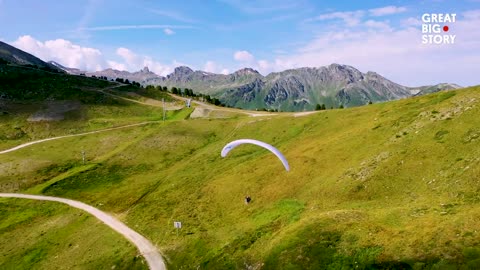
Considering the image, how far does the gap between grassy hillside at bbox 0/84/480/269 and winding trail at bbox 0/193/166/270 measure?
4.30 feet

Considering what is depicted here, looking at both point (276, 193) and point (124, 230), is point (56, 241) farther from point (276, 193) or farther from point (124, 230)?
point (276, 193)

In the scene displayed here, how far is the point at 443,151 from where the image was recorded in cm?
4747

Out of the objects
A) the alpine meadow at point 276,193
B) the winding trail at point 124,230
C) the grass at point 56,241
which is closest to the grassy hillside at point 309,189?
the alpine meadow at point 276,193

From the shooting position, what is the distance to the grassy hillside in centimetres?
3375

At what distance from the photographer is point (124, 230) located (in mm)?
57375

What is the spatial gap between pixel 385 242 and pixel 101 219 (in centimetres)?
4708

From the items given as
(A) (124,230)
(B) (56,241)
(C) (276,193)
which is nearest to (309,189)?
(C) (276,193)

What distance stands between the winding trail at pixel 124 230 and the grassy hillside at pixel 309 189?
1311 millimetres

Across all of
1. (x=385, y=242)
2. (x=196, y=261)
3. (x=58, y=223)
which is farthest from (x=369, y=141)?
(x=58, y=223)

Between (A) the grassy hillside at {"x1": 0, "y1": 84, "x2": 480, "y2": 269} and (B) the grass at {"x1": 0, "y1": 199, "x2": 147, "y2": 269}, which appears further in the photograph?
(B) the grass at {"x1": 0, "y1": 199, "x2": 147, "y2": 269}

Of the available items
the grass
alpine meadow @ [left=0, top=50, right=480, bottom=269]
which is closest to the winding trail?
the grass

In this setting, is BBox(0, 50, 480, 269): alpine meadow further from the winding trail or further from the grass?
the winding trail

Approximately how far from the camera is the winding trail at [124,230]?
4656 cm

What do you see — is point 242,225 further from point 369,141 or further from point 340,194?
point 369,141
